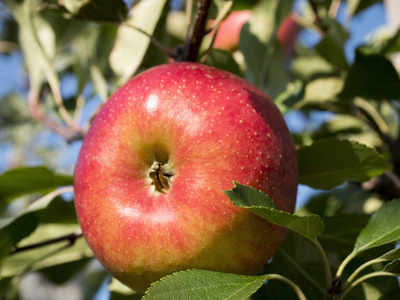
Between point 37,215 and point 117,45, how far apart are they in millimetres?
476

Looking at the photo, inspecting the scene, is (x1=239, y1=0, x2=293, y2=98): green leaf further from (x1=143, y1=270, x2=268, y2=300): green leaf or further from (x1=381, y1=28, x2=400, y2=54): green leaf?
(x1=143, y1=270, x2=268, y2=300): green leaf

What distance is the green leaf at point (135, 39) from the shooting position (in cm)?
103

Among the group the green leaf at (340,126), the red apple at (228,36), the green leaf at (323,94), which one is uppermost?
the red apple at (228,36)

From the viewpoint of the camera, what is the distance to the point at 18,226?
826 millimetres

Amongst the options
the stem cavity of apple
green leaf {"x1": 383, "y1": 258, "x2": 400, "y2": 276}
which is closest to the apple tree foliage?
green leaf {"x1": 383, "y1": 258, "x2": 400, "y2": 276}

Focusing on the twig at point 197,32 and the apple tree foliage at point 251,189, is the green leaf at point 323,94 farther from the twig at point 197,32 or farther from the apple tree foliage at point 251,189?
the twig at point 197,32

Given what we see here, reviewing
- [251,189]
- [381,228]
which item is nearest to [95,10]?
[251,189]

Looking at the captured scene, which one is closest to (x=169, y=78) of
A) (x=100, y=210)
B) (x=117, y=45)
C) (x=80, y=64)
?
(x=100, y=210)

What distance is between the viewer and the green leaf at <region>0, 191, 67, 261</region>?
79 cm

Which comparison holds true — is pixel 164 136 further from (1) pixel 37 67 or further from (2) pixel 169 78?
Answer: (1) pixel 37 67

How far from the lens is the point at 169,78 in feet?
2.18

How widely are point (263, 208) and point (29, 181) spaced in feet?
1.92

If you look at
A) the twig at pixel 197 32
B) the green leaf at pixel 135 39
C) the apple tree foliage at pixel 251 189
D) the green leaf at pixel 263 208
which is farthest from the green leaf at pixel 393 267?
the green leaf at pixel 135 39

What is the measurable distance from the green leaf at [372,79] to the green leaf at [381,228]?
0.41 metres
